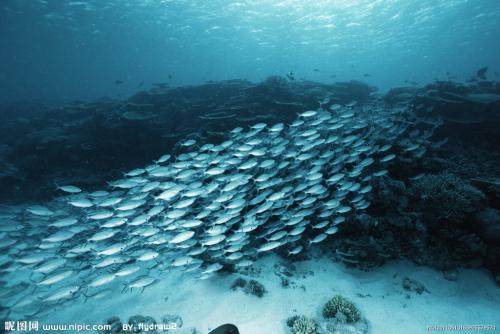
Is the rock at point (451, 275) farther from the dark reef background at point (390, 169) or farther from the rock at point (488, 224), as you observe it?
the rock at point (488, 224)

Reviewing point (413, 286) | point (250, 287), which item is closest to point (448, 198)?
point (413, 286)

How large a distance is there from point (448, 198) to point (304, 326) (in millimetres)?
5085

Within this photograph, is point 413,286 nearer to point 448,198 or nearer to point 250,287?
point 448,198

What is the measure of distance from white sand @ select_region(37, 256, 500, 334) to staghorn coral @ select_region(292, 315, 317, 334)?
0.36 m

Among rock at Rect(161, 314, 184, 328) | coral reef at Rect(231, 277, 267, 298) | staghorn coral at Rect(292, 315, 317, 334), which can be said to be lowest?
rock at Rect(161, 314, 184, 328)

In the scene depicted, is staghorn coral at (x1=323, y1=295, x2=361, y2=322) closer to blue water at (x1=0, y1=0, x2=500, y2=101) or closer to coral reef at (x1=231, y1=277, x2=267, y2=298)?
coral reef at (x1=231, y1=277, x2=267, y2=298)

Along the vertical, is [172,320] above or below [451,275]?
below

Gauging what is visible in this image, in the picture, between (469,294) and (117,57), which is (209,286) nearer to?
(469,294)

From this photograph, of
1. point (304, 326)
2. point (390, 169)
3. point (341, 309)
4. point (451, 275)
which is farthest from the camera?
point (390, 169)

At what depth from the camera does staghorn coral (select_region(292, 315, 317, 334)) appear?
549cm

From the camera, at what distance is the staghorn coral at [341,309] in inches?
227

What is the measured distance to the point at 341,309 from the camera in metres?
5.84

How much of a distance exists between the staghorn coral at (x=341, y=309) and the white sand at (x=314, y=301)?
287mm

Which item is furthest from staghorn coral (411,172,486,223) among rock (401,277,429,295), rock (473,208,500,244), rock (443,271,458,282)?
rock (401,277,429,295)
